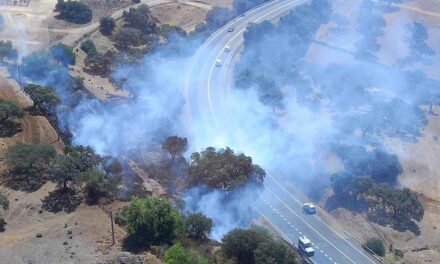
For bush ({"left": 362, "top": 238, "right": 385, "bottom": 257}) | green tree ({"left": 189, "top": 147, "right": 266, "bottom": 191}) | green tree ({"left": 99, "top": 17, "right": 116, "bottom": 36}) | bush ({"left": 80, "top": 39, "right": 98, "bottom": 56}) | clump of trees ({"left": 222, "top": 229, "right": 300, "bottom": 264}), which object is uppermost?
green tree ({"left": 99, "top": 17, "right": 116, "bottom": 36})

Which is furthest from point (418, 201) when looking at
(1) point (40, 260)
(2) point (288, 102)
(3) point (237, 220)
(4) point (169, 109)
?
(1) point (40, 260)

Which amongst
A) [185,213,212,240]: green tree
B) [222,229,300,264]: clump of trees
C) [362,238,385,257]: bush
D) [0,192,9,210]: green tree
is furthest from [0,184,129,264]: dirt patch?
[362,238,385,257]: bush

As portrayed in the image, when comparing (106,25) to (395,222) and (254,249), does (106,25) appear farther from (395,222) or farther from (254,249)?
(254,249)

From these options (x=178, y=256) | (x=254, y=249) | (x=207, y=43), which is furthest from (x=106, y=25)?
(x=178, y=256)

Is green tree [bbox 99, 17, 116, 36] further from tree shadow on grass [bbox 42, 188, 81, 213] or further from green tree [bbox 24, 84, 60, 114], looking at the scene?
tree shadow on grass [bbox 42, 188, 81, 213]

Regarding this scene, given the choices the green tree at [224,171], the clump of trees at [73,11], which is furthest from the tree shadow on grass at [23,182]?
the clump of trees at [73,11]

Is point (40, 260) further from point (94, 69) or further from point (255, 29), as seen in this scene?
point (255, 29)

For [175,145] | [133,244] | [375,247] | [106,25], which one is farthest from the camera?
[106,25]
